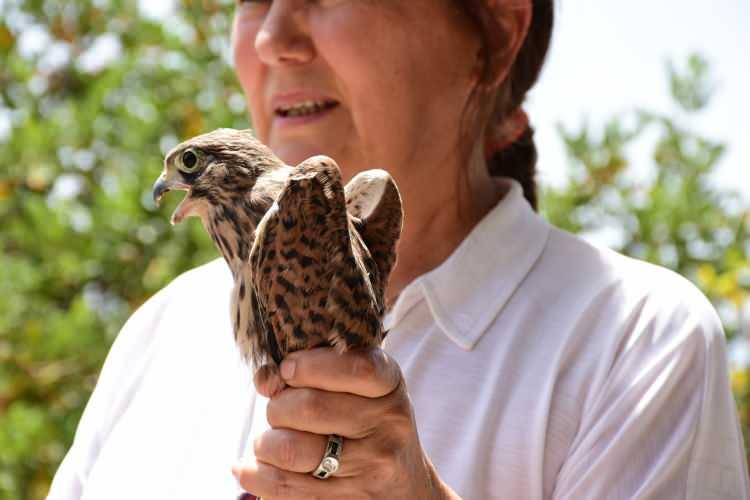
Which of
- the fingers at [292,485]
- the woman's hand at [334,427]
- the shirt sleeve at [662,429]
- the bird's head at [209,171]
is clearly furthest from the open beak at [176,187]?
the shirt sleeve at [662,429]

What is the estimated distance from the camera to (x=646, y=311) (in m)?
1.89

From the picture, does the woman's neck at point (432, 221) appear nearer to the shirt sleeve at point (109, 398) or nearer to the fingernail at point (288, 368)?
the shirt sleeve at point (109, 398)

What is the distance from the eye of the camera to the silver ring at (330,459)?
1.24m

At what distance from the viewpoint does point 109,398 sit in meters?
2.29

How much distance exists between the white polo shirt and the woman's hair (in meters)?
0.23

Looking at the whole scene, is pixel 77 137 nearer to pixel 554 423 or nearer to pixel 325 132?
pixel 325 132

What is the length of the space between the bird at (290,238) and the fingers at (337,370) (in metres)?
0.01

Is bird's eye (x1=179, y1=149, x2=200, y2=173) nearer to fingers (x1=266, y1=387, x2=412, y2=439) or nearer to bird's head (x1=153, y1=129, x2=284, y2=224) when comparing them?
bird's head (x1=153, y1=129, x2=284, y2=224)

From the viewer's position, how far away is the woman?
174cm

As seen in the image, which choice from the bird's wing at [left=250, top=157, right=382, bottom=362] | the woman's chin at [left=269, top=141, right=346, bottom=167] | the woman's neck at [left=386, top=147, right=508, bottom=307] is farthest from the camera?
the woman's neck at [left=386, top=147, right=508, bottom=307]

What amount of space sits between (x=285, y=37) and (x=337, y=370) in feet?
3.04

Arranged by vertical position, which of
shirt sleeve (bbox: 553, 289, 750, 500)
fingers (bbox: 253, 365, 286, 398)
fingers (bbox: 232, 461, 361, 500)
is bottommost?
shirt sleeve (bbox: 553, 289, 750, 500)

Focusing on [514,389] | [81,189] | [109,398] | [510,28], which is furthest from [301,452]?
[81,189]

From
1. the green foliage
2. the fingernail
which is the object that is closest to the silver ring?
the fingernail
